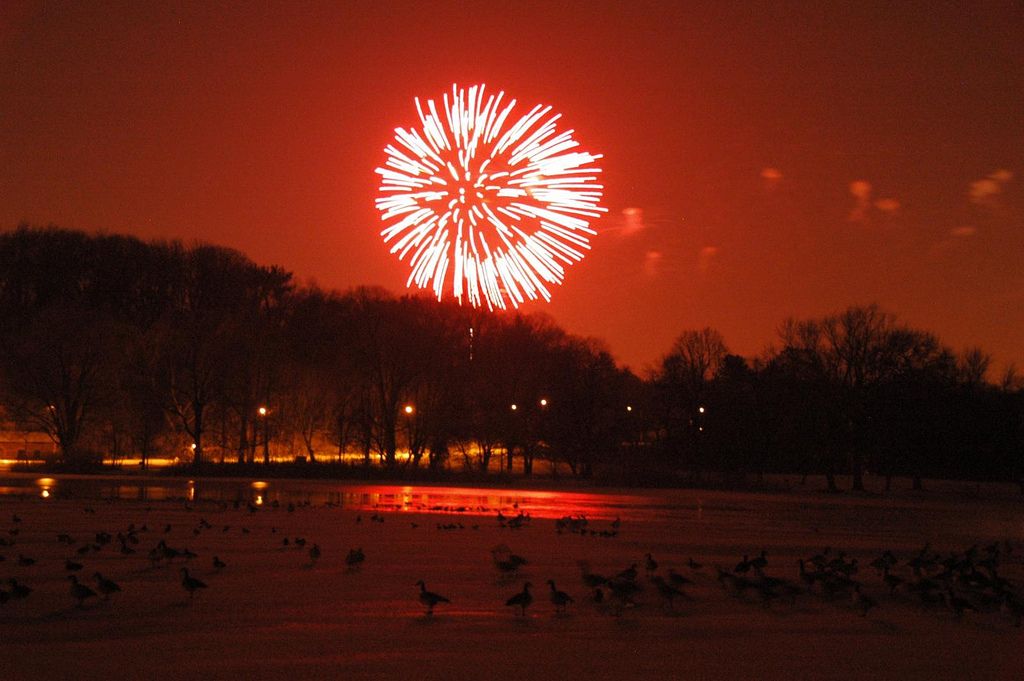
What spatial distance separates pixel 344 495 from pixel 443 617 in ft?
90.7

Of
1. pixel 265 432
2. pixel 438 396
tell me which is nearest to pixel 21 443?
pixel 265 432

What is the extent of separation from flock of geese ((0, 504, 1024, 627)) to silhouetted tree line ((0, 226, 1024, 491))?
39.5 meters

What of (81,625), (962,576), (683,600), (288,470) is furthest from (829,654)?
(288,470)

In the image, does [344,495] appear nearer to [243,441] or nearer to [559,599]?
[243,441]

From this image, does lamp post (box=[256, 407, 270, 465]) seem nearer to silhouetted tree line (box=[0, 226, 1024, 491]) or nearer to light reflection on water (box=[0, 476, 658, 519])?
silhouetted tree line (box=[0, 226, 1024, 491])

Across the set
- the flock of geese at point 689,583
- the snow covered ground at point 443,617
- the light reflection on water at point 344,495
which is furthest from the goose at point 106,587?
the light reflection on water at point 344,495

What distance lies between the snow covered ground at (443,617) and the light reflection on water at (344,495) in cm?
966

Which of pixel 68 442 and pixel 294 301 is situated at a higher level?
pixel 294 301

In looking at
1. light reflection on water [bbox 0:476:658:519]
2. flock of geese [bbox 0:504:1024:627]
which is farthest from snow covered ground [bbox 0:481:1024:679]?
light reflection on water [bbox 0:476:658:519]

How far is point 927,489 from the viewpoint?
64188 mm

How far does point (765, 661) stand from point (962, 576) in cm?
600

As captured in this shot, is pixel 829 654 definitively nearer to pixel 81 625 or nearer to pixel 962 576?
pixel 962 576

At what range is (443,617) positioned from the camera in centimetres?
1317

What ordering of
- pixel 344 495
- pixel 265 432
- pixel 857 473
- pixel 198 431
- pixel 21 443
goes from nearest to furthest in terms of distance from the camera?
1. pixel 344 495
2. pixel 198 431
3. pixel 265 432
4. pixel 857 473
5. pixel 21 443
